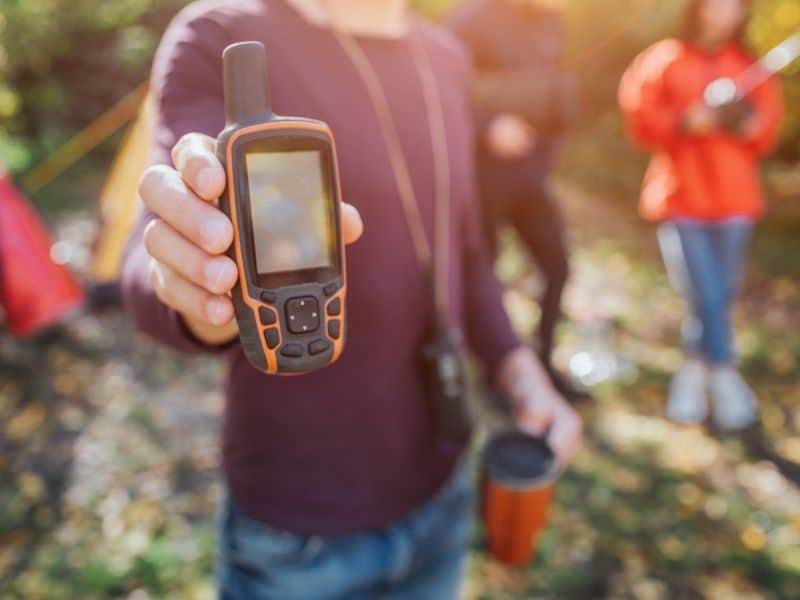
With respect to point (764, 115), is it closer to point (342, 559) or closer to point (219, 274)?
point (342, 559)

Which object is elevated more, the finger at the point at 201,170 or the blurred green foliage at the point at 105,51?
the blurred green foliage at the point at 105,51

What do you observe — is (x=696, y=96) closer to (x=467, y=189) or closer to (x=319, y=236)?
(x=467, y=189)

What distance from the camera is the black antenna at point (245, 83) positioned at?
2.06 ft

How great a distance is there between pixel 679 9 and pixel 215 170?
21.6ft

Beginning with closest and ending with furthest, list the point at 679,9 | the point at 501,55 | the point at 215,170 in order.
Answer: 1. the point at 215,170
2. the point at 501,55
3. the point at 679,9

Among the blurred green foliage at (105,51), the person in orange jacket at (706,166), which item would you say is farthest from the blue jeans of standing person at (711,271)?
the blurred green foliage at (105,51)

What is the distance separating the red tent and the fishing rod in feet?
10.6

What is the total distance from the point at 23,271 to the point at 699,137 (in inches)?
128

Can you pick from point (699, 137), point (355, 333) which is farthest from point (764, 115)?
point (355, 333)

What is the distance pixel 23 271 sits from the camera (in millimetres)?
3125

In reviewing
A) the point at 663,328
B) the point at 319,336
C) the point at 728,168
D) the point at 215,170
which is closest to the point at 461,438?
the point at 319,336

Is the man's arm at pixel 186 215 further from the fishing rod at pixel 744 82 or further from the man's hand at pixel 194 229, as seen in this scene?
the fishing rod at pixel 744 82

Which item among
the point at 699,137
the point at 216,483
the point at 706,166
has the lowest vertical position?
the point at 216,483

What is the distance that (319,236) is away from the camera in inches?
28.2
